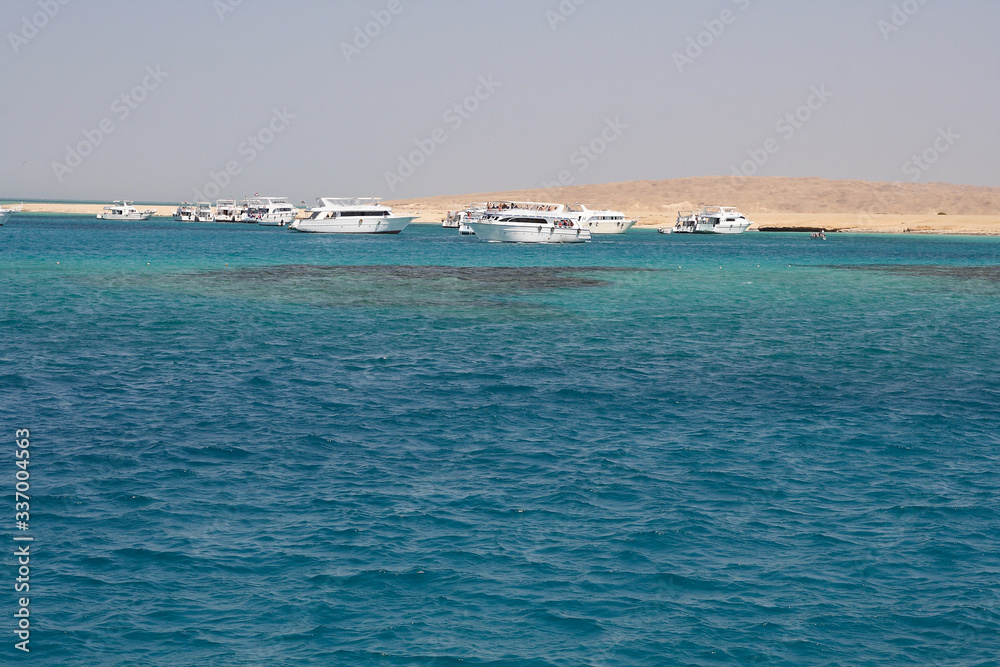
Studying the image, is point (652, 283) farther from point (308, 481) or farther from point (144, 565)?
point (144, 565)

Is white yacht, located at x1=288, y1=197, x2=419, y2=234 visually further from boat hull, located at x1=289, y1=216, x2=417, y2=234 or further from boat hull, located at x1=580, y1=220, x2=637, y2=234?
boat hull, located at x1=580, y1=220, x2=637, y2=234

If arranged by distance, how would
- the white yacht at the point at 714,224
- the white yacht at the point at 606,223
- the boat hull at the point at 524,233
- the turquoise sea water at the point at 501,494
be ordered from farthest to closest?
the white yacht at the point at 714,224 → the white yacht at the point at 606,223 → the boat hull at the point at 524,233 → the turquoise sea water at the point at 501,494

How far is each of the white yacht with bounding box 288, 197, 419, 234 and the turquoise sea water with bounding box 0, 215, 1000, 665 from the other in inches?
3829

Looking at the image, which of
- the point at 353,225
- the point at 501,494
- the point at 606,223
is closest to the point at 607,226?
the point at 606,223

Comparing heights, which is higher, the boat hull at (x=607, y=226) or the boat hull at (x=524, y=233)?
the boat hull at (x=607, y=226)

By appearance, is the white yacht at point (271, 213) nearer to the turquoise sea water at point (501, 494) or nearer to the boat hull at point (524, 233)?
the boat hull at point (524, 233)

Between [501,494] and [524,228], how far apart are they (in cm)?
9485

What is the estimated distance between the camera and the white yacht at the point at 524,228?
364 feet

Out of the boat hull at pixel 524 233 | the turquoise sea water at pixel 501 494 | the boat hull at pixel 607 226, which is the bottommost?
the turquoise sea water at pixel 501 494

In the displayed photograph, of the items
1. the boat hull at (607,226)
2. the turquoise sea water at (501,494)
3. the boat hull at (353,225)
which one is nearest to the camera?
the turquoise sea water at (501,494)

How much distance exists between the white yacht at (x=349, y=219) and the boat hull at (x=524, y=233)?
2361 cm

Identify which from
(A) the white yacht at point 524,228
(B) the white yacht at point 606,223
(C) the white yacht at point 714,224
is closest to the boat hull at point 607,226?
(B) the white yacht at point 606,223

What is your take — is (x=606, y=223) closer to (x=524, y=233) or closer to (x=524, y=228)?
(x=524, y=233)

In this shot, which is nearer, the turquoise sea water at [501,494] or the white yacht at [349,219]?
the turquoise sea water at [501,494]
